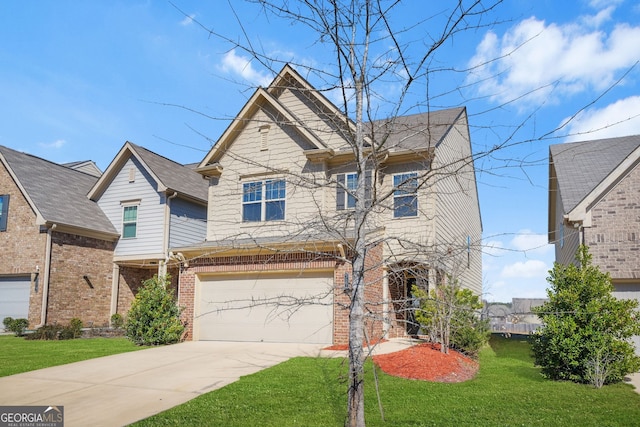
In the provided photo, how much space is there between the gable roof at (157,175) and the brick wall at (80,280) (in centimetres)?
279

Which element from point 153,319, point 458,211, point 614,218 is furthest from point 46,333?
point 614,218

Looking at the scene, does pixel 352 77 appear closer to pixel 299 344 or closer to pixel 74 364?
pixel 74 364

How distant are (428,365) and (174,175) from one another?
15.4 metres

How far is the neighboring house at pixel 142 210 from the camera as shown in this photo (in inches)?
796

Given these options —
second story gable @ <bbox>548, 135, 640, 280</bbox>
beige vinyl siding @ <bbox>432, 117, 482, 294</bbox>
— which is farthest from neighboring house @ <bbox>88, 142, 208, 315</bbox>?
second story gable @ <bbox>548, 135, 640, 280</bbox>

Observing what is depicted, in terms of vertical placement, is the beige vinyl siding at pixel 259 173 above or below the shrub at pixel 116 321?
above

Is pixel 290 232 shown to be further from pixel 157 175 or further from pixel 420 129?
pixel 157 175

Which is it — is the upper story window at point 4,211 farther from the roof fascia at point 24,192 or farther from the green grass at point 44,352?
the green grass at point 44,352

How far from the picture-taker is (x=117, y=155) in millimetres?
20969

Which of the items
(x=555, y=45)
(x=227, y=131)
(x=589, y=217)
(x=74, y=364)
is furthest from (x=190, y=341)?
(x=555, y=45)

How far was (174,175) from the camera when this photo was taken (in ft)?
71.6

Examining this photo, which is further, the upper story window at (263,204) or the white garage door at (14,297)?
the white garage door at (14,297)

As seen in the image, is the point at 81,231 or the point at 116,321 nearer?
the point at 81,231

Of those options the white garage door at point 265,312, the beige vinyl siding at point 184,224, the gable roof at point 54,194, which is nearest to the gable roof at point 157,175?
the beige vinyl siding at point 184,224
